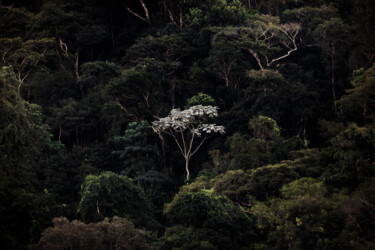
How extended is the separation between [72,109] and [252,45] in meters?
10.7

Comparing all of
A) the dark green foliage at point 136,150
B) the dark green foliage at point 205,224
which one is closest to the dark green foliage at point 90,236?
the dark green foliage at point 205,224

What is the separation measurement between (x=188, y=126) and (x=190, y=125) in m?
1.08

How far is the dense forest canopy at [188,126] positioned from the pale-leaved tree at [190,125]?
0.39 ft

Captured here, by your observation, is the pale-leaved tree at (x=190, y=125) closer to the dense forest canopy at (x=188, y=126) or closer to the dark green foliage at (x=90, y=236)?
the dense forest canopy at (x=188, y=126)

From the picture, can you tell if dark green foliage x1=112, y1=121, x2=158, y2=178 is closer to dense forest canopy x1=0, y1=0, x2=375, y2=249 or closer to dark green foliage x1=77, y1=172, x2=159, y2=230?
dense forest canopy x1=0, y1=0, x2=375, y2=249

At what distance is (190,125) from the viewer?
71.3ft

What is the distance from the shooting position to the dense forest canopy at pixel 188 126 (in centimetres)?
1334

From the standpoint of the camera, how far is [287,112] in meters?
21.5

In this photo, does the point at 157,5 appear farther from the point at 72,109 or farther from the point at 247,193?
the point at 247,193

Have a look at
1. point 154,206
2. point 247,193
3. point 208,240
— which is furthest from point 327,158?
point 154,206

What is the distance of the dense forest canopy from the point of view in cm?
1334

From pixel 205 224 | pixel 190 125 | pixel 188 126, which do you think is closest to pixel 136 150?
pixel 188 126

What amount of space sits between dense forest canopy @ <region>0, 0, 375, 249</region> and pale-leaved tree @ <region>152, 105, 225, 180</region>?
119 mm

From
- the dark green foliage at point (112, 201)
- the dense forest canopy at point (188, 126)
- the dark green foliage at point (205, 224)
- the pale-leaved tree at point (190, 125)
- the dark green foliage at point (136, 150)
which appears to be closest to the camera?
the dark green foliage at point (205, 224)
